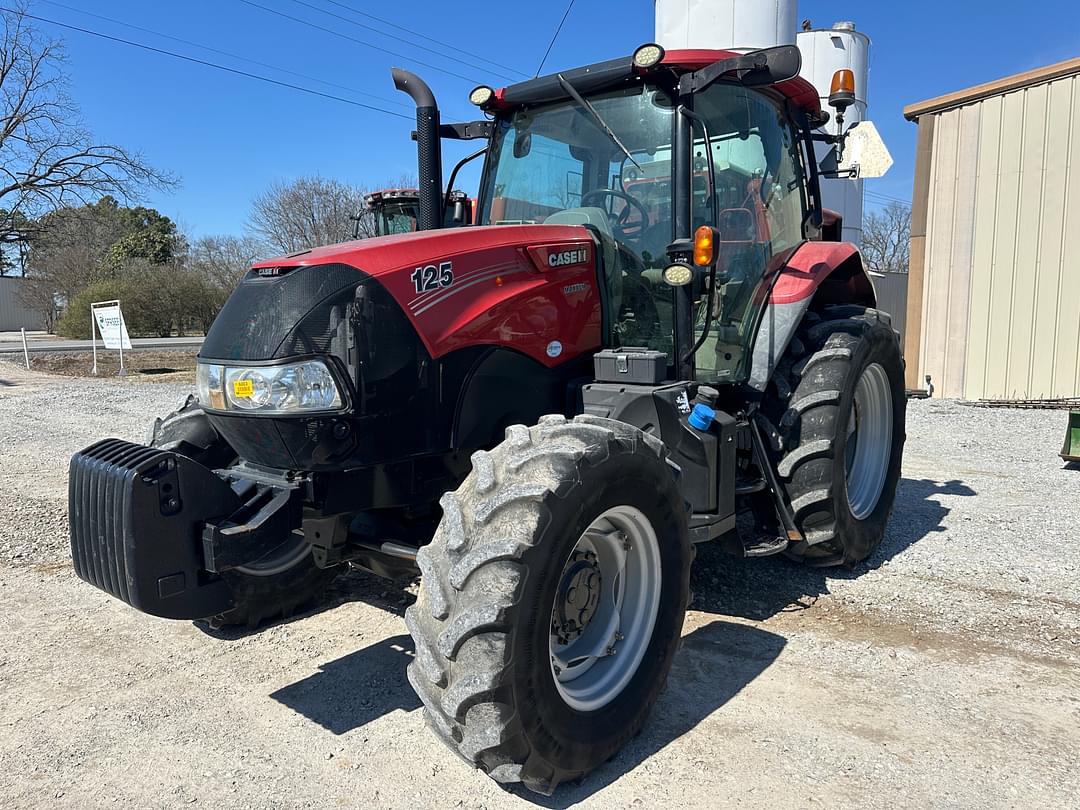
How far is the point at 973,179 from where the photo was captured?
1091 centimetres

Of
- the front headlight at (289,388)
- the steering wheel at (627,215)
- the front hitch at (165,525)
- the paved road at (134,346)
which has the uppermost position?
the steering wheel at (627,215)

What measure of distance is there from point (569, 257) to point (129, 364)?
18423 mm

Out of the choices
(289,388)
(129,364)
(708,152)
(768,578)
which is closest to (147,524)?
(289,388)

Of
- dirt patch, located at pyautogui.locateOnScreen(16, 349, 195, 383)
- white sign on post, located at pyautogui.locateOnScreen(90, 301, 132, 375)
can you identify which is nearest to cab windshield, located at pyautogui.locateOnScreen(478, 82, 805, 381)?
dirt patch, located at pyautogui.locateOnScreen(16, 349, 195, 383)

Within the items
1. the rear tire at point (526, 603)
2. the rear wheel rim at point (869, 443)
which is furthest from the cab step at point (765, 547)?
the rear tire at point (526, 603)

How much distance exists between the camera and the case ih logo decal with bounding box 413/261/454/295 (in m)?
2.79

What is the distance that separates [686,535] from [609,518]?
369 mm

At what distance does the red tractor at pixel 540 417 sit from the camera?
2354mm

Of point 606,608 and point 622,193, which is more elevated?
point 622,193

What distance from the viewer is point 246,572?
357 cm

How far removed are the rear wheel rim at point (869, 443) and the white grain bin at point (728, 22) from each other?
8.55 m

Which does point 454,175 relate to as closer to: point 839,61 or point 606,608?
point 606,608

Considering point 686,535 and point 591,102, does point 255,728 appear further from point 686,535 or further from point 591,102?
point 591,102

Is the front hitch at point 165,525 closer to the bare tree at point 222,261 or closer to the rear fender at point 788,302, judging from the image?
the rear fender at point 788,302
